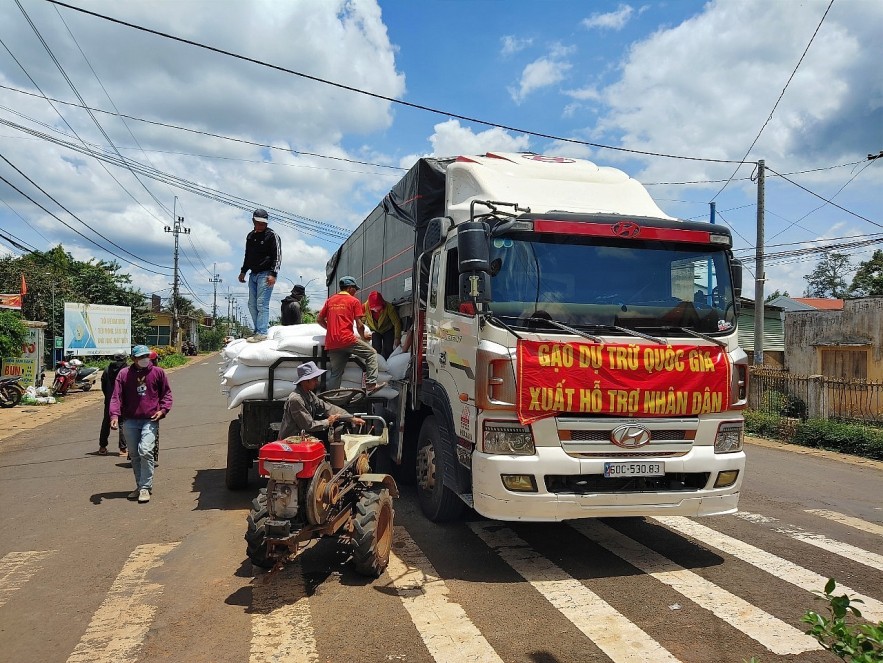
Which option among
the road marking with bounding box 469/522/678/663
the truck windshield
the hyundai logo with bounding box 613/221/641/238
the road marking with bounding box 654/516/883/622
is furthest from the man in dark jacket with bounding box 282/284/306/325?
the road marking with bounding box 654/516/883/622

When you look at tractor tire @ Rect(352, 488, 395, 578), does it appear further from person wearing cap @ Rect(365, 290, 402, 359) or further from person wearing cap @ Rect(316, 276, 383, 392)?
person wearing cap @ Rect(365, 290, 402, 359)

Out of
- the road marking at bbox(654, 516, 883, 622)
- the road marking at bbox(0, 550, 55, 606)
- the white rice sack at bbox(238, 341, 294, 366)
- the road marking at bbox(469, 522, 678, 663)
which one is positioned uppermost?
the white rice sack at bbox(238, 341, 294, 366)

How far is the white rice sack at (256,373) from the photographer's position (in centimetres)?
709

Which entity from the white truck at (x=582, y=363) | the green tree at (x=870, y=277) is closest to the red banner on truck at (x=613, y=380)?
the white truck at (x=582, y=363)

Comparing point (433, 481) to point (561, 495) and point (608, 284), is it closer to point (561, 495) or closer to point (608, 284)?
point (561, 495)

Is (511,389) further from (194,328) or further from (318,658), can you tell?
(194,328)

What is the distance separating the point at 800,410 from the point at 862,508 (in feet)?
25.6

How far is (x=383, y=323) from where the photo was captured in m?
8.39

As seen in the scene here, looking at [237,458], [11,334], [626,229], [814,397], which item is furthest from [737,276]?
[11,334]

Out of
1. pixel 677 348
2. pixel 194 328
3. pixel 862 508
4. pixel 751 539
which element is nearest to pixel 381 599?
pixel 677 348

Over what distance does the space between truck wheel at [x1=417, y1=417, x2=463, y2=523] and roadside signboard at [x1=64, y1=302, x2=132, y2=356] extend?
21.2m

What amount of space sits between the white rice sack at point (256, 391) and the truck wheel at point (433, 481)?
1577 millimetres

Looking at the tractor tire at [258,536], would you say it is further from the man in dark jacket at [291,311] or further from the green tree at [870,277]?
the green tree at [870,277]

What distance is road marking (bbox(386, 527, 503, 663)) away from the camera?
3.80 m
